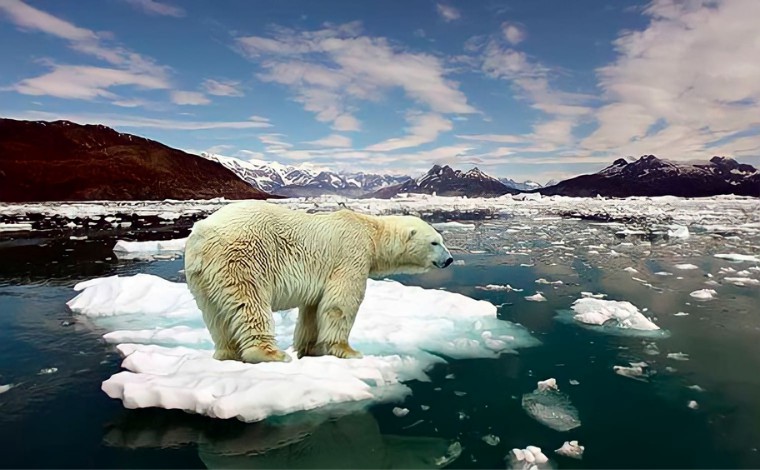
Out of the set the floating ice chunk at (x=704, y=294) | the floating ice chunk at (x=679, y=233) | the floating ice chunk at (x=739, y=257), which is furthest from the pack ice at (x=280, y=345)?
the floating ice chunk at (x=679, y=233)

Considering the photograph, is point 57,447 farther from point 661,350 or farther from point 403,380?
point 661,350

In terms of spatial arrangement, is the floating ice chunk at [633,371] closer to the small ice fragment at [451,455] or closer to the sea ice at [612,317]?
the sea ice at [612,317]

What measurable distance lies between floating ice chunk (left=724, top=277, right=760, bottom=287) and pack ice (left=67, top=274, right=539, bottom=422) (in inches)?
196

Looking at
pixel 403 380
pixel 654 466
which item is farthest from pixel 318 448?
pixel 654 466

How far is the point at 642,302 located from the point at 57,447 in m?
7.26

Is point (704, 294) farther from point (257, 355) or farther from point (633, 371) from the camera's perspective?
point (257, 355)

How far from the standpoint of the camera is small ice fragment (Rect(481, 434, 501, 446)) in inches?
128

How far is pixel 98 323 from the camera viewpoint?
20.0 feet

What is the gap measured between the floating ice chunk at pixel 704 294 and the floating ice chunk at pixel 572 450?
5541 millimetres

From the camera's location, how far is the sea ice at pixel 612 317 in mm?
5855

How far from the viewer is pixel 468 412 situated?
3695 millimetres

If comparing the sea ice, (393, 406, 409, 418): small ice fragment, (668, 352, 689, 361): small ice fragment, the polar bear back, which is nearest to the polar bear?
the polar bear back

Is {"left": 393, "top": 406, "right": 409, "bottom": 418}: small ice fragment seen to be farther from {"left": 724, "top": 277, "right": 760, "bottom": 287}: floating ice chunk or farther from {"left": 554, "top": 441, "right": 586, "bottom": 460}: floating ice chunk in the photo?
{"left": 724, "top": 277, "right": 760, "bottom": 287}: floating ice chunk

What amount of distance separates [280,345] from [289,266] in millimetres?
1394
